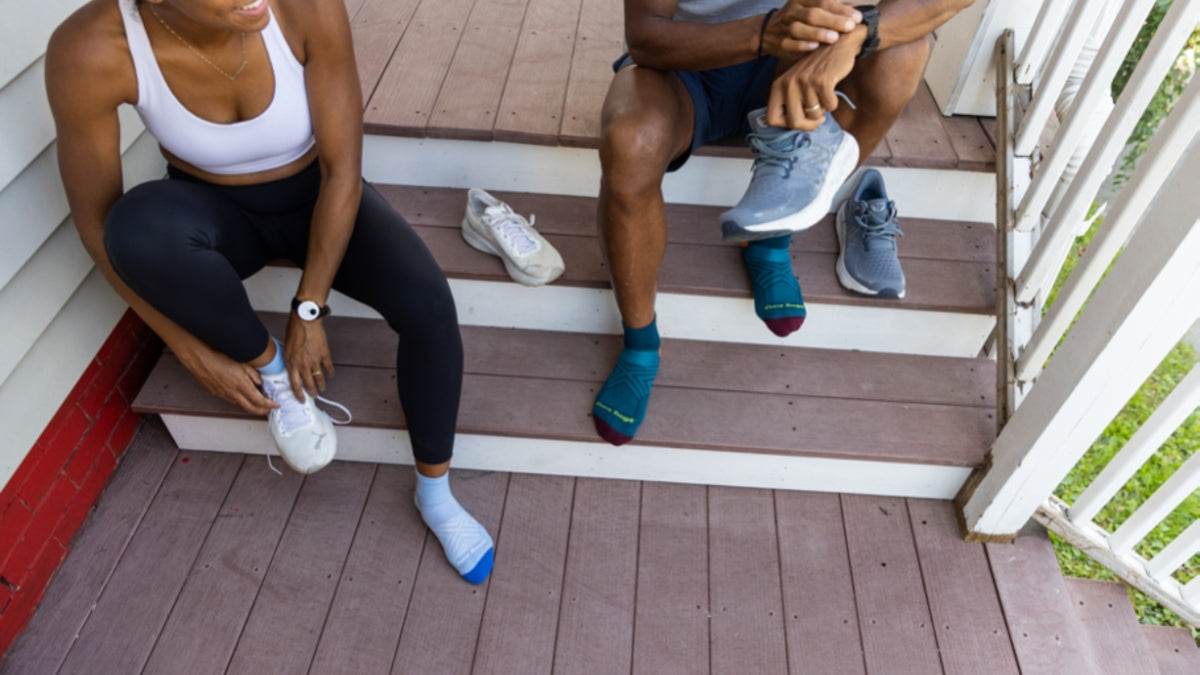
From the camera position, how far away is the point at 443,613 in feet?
4.93

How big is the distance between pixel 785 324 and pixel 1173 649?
Result: 105cm

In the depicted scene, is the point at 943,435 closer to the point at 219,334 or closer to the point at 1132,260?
the point at 1132,260

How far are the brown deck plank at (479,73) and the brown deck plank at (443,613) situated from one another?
0.87 meters

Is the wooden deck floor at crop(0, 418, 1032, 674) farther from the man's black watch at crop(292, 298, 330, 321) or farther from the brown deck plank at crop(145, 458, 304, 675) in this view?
the man's black watch at crop(292, 298, 330, 321)

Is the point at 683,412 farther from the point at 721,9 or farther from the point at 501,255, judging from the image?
the point at 721,9

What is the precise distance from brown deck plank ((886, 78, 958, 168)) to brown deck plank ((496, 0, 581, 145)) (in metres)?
0.78

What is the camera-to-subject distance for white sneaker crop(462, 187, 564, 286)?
1.65 meters

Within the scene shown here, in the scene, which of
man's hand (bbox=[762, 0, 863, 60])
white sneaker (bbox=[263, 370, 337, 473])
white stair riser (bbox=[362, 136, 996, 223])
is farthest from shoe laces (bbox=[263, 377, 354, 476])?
man's hand (bbox=[762, 0, 863, 60])

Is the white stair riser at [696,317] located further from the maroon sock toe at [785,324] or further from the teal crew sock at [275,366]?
the teal crew sock at [275,366]

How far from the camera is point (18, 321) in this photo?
1.40 meters

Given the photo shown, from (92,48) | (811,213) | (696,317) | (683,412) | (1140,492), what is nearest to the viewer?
(92,48)

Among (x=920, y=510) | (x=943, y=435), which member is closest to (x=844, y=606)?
(x=920, y=510)

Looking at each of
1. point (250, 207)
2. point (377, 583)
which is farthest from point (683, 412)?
point (250, 207)

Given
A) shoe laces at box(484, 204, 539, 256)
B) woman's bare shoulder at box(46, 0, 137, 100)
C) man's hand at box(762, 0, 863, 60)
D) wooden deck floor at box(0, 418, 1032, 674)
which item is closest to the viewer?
woman's bare shoulder at box(46, 0, 137, 100)
